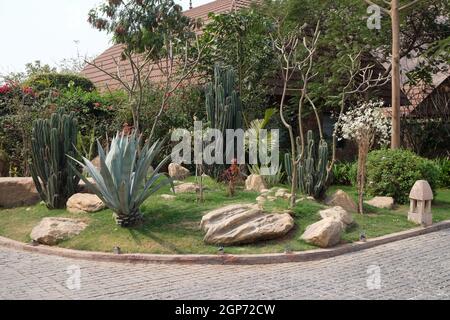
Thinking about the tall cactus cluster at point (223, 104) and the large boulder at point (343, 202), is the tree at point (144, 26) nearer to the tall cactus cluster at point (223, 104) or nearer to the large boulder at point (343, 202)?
the tall cactus cluster at point (223, 104)

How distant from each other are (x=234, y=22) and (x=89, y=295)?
10.2m

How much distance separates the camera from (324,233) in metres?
7.13

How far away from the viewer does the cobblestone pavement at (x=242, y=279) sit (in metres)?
5.30

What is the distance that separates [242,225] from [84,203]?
304 cm

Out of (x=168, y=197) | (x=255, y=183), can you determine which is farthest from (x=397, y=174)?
(x=168, y=197)

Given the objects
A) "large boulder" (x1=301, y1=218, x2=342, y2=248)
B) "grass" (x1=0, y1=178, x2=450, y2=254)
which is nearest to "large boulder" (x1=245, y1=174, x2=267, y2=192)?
"grass" (x1=0, y1=178, x2=450, y2=254)

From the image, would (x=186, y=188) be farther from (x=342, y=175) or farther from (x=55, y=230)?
(x=342, y=175)

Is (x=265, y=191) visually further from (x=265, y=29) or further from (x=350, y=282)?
(x=265, y=29)

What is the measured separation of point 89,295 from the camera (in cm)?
526

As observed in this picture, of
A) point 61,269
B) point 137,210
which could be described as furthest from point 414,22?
point 61,269

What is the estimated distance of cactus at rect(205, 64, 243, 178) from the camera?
1091 cm

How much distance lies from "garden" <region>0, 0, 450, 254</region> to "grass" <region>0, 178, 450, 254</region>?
0.03 m

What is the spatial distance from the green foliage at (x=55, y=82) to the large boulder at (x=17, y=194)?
525cm
